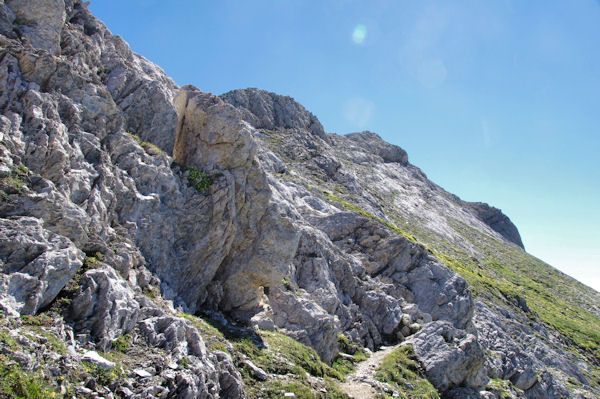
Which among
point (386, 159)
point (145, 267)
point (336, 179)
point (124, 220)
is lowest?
point (145, 267)

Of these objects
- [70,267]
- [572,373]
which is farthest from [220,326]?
[572,373]

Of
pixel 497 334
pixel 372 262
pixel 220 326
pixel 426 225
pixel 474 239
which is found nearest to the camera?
pixel 220 326

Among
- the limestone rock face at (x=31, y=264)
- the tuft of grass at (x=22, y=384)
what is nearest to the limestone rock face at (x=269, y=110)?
the limestone rock face at (x=31, y=264)

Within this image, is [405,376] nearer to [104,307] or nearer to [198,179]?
[198,179]

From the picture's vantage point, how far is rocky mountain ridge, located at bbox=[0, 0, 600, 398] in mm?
11258

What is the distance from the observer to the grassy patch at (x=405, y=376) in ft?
78.8

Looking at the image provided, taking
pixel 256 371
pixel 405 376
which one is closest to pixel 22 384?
pixel 256 371

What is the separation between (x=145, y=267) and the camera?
59.9 feet

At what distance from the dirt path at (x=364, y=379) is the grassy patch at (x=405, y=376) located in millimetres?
613

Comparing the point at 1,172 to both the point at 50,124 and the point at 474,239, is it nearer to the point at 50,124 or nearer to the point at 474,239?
the point at 50,124

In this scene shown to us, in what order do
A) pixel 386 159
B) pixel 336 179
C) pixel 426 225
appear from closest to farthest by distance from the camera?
1. pixel 336 179
2. pixel 426 225
3. pixel 386 159

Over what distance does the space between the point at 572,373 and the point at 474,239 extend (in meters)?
70.9

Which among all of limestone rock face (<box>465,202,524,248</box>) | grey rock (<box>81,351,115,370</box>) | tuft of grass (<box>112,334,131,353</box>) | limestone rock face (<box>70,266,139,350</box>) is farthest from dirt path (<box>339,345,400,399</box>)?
limestone rock face (<box>465,202,524,248</box>)

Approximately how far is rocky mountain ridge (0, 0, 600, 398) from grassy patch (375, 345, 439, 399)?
1454 mm
